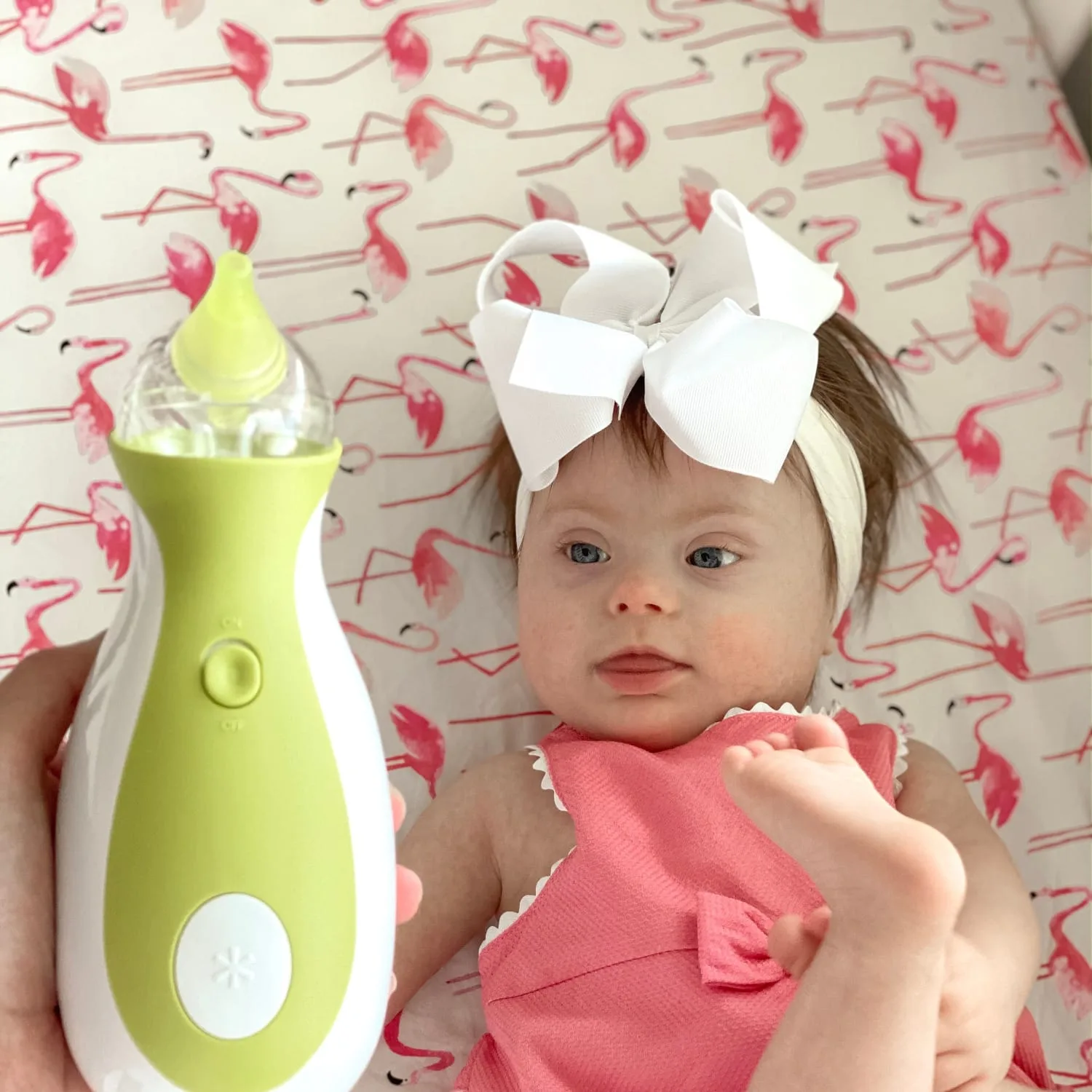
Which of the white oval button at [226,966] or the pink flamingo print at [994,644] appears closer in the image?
the white oval button at [226,966]

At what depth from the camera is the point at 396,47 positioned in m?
1.28

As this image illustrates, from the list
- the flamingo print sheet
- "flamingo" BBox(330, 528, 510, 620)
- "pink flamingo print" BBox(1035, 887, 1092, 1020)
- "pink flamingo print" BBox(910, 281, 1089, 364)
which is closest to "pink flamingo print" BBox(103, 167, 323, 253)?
the flamingo print sheet

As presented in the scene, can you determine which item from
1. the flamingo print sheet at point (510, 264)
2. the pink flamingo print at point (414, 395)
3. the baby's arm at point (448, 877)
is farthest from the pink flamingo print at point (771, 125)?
the baby's arm at point (448, 877)

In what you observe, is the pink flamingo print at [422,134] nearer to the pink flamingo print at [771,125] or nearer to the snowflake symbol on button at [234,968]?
the pink flamingo print at [771,125]

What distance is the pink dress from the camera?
0.87m

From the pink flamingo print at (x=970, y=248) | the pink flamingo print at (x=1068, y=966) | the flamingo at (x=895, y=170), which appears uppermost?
the flamingo at (x=895, y=170)

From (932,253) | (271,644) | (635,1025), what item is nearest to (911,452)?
(932,253)

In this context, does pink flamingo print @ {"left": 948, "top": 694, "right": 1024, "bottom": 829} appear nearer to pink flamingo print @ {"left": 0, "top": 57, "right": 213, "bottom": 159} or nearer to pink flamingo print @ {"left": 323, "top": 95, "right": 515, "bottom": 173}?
pink flamingo print @ {"left": 323, "top": 95, "right": 515, "bottom": 173}

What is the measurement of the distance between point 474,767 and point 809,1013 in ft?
1.33

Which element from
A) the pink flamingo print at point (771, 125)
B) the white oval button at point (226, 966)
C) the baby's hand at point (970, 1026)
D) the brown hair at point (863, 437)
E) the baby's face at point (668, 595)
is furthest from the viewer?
the pink flamingo print at point (771, 125)

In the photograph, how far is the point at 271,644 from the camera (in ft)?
2.08

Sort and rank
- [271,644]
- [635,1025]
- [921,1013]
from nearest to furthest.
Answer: [271,644]
[921,1013]
[635,1025]

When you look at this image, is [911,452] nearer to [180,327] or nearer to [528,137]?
[528,137]

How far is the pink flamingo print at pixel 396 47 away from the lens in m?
1.27
